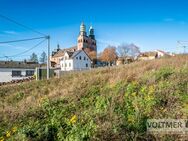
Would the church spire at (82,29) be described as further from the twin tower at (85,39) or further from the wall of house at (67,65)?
the wall of house at (67,65)

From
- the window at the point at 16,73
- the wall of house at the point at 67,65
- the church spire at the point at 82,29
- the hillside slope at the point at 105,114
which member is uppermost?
the church spire at the point at 82,29

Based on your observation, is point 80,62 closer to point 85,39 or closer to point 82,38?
point 82,38

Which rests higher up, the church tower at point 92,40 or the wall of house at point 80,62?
the church tower at point 92,40

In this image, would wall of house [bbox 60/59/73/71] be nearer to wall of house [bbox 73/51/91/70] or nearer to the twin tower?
wall of house [bbox 73/51/91/70]

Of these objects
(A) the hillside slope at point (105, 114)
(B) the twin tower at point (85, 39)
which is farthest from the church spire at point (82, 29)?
(A) the hillside slope at point (105, 114)

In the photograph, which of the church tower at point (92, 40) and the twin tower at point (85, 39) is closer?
the twin tower at point (85, 39)

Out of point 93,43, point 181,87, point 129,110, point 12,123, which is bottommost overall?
point 12,123

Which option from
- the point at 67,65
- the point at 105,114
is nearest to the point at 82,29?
the point at 67,65

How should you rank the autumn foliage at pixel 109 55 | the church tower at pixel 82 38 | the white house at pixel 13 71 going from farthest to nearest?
the church tower at pixel 82 38 < the autumn foliage at pixel 109 55 < the white house at pixel 13 71

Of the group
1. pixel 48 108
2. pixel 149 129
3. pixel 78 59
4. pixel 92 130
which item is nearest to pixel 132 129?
pixel 149 129

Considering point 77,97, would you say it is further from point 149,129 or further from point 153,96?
point 149,129

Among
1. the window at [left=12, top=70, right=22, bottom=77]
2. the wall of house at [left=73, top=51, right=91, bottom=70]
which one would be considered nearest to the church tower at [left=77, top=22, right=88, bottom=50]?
the wall of house at [left=73, top=51, right=91, bottom=70]

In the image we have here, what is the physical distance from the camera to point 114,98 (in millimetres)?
7691

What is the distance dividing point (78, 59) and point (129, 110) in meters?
58.4
